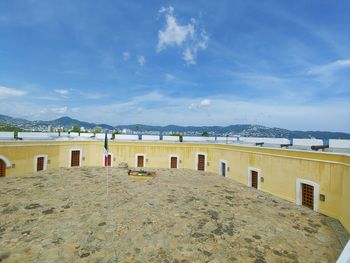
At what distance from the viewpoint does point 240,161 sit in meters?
20.6

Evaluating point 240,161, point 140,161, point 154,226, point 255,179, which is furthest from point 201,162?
point 154,226

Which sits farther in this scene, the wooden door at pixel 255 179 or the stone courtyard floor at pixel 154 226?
the wooden door at pixel 255 179

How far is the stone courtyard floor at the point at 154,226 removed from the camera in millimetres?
8195

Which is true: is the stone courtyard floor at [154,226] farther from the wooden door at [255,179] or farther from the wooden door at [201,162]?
the wooden door at [201,162]

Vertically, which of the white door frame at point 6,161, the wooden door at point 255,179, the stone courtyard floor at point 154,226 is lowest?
the stone courtyard floor at point 154,226

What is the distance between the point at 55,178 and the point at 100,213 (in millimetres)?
10042

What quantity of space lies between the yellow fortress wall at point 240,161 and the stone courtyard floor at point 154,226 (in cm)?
131

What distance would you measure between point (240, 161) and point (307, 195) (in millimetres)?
7117

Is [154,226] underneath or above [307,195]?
underneath

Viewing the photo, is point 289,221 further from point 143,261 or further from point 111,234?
point 111,234

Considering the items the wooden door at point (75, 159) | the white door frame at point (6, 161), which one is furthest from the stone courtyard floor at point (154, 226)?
the wooden door at point (75, 159)

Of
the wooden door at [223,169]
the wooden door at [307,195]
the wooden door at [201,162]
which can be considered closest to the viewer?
the wooden door at [307,195]

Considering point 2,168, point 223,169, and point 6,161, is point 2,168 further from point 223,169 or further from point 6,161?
point 223,169

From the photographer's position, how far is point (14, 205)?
12289 mm
